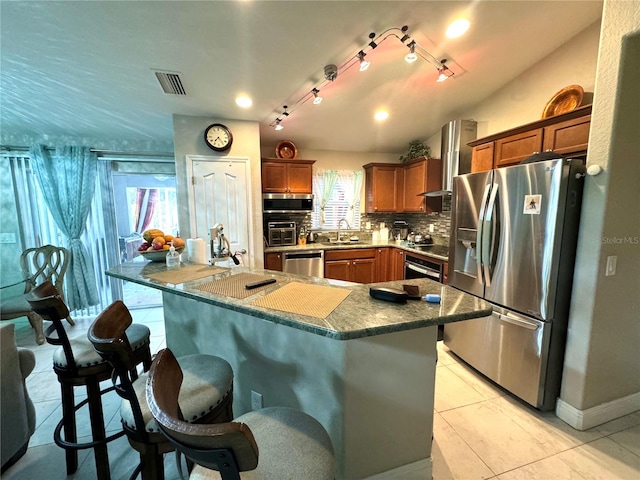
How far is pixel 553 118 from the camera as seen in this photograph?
7.43 feet

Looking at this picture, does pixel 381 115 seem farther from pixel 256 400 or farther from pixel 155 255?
pixel 256 400

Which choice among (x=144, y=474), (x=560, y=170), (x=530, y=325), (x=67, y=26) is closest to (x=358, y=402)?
(x=144, y=474)

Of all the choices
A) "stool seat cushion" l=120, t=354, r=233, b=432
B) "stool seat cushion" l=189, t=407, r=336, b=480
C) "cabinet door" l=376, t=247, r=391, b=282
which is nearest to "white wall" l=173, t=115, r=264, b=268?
"cabinet door" l=376, t=247, r=391, b=282

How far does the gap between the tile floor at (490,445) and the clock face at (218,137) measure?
2.65m

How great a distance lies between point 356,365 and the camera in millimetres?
1171

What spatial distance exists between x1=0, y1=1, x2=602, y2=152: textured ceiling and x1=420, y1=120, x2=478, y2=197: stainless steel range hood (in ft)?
1.01

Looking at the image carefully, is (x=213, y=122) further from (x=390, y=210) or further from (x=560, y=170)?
(x=560, y=170)

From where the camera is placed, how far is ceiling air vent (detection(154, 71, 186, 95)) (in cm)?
236

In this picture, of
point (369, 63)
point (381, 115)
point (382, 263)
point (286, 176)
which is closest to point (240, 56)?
point (369, 63)

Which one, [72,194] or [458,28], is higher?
[458,28]

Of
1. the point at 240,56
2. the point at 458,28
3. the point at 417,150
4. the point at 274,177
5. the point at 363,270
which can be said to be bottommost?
the point at 363,270

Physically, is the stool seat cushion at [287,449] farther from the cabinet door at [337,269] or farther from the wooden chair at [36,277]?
the cabinet door at [337,269]

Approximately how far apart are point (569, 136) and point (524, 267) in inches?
47.4

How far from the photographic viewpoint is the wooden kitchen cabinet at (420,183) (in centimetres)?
395
